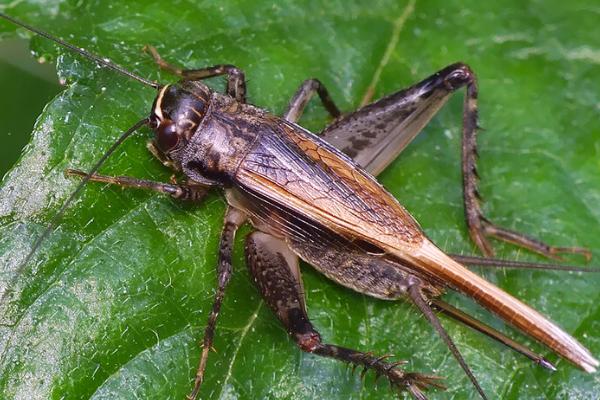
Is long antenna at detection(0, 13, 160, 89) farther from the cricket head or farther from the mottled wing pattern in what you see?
the mottled wing pattern

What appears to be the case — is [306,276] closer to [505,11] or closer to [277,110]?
[277,110]

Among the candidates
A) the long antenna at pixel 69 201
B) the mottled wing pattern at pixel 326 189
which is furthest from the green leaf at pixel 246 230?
the mottled wing pattern at pixel 326 189

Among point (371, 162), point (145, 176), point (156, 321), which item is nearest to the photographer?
point (156, 321)

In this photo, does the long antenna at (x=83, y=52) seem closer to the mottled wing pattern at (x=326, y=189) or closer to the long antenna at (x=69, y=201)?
the long antenna at (x=69, y=201)

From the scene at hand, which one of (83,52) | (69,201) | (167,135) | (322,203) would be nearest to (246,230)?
(322,203)

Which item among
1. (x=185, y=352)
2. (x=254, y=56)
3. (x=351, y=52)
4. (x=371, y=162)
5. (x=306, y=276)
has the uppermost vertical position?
(x=351, y=52)

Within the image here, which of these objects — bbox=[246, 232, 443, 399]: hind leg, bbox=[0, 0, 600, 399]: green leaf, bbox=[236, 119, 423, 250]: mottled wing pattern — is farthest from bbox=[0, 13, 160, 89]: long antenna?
bbox=[246, 232, 443, 399]: hind leg

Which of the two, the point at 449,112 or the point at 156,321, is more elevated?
the point at 449,112

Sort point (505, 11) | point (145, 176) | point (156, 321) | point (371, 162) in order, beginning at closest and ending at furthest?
point (156, 321)
point (145, 176)
point (371, 162)
point (505, 11)

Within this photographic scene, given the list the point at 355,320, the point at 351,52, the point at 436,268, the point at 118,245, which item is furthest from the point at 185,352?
the point at 351,52
